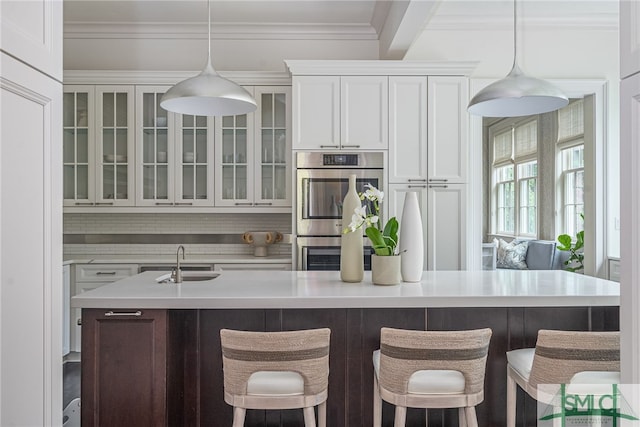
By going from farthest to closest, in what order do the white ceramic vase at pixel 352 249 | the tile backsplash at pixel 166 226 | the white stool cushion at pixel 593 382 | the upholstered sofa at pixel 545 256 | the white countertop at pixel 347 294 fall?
the upholstered sofa at pixel 545 256 → the tile backsplash at pixel 166 226 → the white ceramic vase at pixel 352 249 → the white countertop at pixel 347 294 → the white stool cushion at pixel 593 382

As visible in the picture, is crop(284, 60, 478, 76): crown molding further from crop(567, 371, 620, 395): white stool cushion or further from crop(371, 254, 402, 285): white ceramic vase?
crop(567, 371, 620, 395): white stool cushion

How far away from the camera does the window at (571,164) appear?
5.93 meters

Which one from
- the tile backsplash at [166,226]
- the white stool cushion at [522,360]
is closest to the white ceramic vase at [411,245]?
the white stool cushion at [522,360]

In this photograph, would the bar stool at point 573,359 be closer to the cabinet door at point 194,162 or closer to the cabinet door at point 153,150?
the cabinet door at point 194,162

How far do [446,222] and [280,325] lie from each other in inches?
85.5

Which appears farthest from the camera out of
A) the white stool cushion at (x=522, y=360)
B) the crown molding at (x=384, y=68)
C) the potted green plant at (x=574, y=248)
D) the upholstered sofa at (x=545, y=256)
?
the upholstered sofa at (x=545, y=256)

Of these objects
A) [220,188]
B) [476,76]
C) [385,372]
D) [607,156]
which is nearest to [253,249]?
[220,188]

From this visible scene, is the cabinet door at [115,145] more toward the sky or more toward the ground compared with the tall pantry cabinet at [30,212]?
more toward the sky

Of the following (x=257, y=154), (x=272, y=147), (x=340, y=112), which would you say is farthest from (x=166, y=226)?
(x=340, y=112)

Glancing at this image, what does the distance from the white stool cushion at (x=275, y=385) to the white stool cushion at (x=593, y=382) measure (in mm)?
1004

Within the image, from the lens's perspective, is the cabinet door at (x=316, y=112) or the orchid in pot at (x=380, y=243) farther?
the cabinet door at (x=316, y=112)

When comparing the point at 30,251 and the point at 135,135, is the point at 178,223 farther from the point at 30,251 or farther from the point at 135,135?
the point at 30,251

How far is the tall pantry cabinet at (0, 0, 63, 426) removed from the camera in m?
0.90

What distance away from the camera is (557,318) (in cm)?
226
